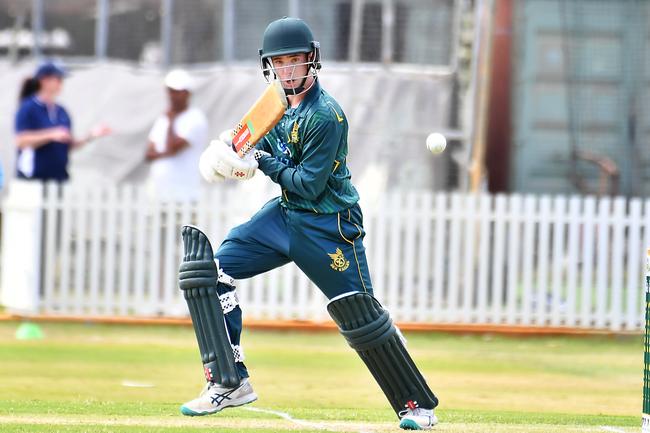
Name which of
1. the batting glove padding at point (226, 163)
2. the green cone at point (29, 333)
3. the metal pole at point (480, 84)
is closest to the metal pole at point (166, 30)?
the metal pole at point (480, 84)

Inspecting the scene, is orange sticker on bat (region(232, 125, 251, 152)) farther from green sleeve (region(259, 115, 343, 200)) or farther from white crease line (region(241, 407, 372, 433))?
white crease line (region(241, 407, 372, 433))

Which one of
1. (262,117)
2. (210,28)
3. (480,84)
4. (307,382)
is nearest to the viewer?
(262,117)

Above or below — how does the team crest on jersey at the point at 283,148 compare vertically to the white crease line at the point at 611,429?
above

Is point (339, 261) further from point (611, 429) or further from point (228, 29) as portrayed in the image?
point (228, 29)

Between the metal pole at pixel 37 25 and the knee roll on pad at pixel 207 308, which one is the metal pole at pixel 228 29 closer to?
the metal pole at pixel 37 25

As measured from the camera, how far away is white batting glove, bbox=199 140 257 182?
22.1 feet

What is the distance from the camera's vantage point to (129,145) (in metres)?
15.8

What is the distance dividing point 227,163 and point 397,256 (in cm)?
624

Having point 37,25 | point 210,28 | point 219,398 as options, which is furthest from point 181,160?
point 219,398

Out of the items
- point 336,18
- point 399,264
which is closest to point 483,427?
point 399,264

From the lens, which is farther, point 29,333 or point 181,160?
Result: point 181,160

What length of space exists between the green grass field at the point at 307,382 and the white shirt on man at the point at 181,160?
1.31 m

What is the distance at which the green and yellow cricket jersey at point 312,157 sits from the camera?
679cm

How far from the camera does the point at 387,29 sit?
1520cm
